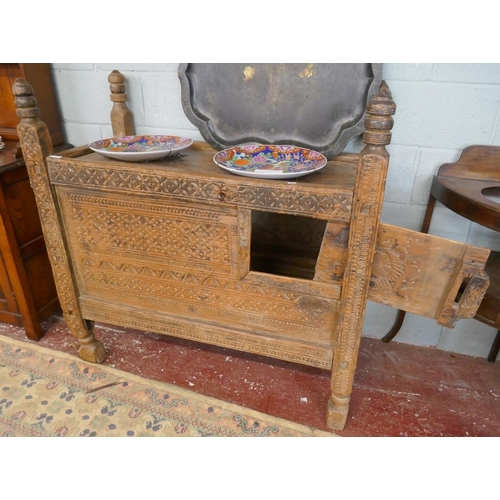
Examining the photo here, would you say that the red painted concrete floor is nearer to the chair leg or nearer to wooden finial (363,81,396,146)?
the chair leg

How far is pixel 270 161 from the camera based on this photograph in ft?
4.37

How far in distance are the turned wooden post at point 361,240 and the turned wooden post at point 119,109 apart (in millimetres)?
1056

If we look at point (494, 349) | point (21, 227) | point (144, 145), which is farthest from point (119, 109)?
point (494, 349)

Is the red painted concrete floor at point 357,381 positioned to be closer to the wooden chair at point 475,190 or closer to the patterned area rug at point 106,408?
the patterned area rug at point 106,408

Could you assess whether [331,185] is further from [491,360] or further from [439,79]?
[491,360]

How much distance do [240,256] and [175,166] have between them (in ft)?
1.23

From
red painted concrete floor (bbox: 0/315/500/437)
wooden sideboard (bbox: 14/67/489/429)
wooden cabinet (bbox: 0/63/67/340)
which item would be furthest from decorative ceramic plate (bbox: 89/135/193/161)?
red painted concrete floor (bbox: 0/315/500/437)

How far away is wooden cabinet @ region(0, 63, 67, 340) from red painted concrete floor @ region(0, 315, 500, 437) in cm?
12

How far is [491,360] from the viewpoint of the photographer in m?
Answer: 1.64

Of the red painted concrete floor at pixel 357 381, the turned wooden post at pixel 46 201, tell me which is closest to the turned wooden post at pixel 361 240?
the red painted concrete floor at pixel 357 381

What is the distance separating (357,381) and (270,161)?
0.92m

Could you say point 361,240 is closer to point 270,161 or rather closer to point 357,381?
point 270,161

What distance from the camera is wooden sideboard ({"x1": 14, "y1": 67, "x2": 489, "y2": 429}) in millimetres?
1030

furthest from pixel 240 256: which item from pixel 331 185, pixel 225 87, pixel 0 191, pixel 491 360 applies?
pixel 491 360
